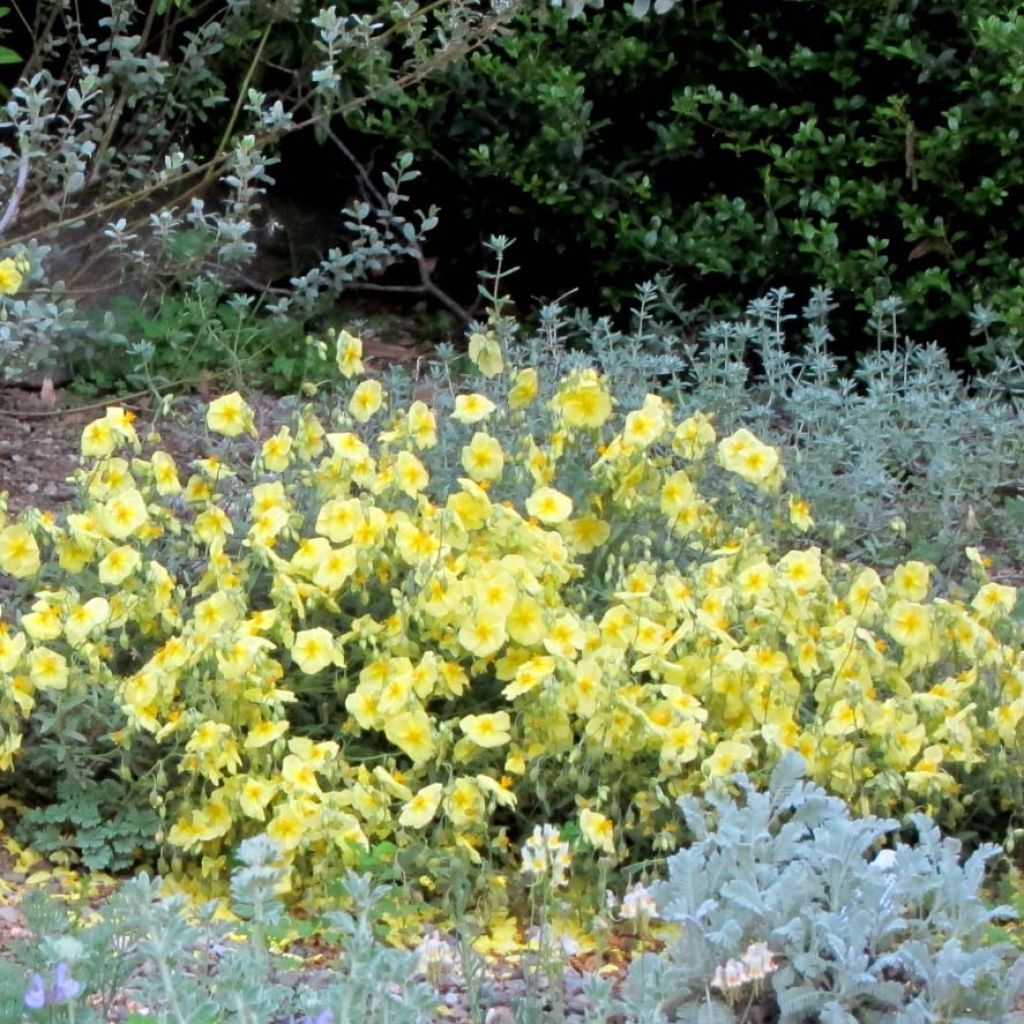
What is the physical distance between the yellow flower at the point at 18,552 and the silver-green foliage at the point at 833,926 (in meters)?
1.38

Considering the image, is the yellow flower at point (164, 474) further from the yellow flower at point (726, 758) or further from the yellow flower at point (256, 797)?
the yellow flower at point (726, 758)

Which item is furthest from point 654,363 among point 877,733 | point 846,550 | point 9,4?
point 9,4

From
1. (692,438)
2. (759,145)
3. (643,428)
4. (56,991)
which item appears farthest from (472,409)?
(759,145)

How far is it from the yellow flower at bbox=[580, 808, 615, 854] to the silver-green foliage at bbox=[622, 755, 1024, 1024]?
0.72 ft

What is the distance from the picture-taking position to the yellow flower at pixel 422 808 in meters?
2.92

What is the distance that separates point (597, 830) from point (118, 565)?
1.02 m

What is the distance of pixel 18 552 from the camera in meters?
3.29

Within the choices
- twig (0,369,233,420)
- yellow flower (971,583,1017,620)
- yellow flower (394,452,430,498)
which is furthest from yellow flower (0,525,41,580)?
twig (0,369,233,420)

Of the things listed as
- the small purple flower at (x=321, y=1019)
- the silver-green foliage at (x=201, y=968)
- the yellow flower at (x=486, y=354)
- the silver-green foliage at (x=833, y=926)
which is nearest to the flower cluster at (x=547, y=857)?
the silver-green foliage at (x=833, y=926)

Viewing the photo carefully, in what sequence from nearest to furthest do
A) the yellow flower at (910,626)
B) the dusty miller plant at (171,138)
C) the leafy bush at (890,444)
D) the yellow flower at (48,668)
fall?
the yellow flower at (48,668), the yellow flower at (910,626), the leafy bush at (890,444), the dusty miller plant at (171,138)

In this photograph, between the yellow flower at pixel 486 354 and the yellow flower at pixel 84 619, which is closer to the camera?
the yellow flower at pixel 84 619

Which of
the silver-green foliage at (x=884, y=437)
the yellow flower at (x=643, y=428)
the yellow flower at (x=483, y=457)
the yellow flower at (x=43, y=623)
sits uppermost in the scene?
the yellow flower at (x=643, y=428)

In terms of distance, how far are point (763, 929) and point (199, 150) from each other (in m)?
4.55

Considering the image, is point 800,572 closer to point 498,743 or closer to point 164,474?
point 498,743
